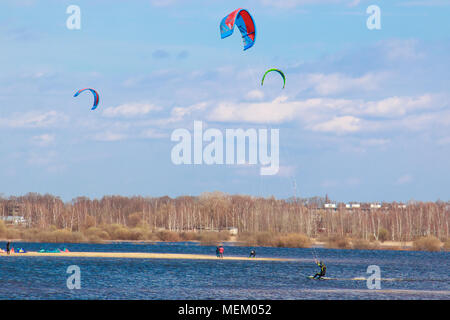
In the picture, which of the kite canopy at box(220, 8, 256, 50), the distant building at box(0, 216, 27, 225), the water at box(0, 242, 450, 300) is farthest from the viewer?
the distant building at box(0, 216, 27, 225)

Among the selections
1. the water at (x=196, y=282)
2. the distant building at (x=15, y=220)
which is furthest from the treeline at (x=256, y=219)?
the water at (x=196, y=282)

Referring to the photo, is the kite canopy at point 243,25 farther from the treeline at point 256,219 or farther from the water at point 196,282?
the treeline at point 256,219

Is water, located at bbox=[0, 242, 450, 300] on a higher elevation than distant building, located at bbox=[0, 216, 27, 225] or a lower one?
lower

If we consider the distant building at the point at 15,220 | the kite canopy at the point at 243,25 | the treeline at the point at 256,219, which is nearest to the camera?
the kite canopy at the point at 243,25

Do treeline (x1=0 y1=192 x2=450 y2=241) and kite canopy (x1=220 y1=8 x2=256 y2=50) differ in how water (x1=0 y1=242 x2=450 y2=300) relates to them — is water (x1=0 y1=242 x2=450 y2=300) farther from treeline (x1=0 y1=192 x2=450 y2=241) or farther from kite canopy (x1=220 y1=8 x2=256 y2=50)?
treeline (x1=0 y1=192 x2=450 y2=241)

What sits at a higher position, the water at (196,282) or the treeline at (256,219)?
the treeline at (256,219)

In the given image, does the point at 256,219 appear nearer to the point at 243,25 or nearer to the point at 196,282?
the point at 196,282

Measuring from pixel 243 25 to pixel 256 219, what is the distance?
89.3 m

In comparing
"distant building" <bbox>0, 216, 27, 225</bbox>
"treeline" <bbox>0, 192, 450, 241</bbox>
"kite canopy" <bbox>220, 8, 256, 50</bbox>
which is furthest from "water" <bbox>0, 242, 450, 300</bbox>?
"distant building" <bbox>0, 216, 27, 225</bbox>

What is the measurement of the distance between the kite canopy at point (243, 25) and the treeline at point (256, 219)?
79.8 meters

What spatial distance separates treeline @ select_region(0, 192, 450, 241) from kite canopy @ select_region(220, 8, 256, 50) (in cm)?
7979

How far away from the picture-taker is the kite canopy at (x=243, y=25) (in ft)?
109

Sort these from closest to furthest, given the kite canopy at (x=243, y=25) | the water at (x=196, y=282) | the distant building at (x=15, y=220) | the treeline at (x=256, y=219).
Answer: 1. the kite canopy at (x=243, y=25)
2. the water at (x=196, y=282)
3. the treeline at (x=256, y=219)
4. the distant building at (x=15, y=220)

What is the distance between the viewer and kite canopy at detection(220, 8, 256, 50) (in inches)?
1314
